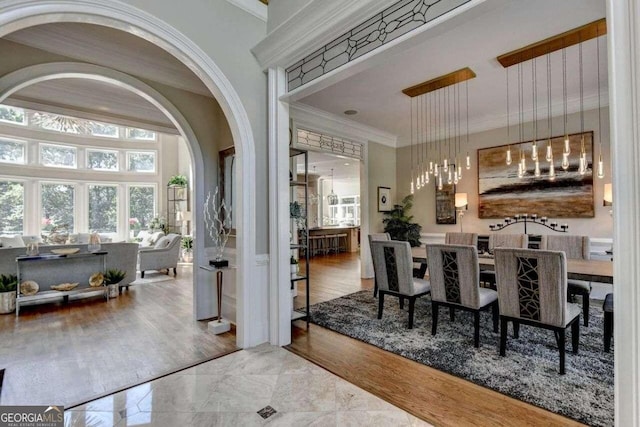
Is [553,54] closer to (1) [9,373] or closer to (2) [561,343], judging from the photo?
(2) [561,343]

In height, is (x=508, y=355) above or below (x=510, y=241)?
below

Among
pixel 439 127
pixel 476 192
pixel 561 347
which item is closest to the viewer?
pixel 561 347

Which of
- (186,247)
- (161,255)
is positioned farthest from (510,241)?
(186,247)

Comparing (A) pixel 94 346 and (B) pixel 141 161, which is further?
(B) pixel 141 161

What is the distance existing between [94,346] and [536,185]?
6.47 metres

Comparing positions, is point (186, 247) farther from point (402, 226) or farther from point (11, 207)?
point (402, 226)

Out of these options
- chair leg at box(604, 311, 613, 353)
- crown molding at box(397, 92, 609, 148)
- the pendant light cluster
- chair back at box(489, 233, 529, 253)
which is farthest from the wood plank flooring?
crown molding at box(397, 92, 609, 148)

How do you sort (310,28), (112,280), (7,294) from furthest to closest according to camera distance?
1. (112,280)
2. (7,294)
3. (310,28)

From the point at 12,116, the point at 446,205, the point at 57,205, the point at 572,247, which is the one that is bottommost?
the point at 572,247

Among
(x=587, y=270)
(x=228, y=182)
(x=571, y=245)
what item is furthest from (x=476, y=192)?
(x=228, y=182)

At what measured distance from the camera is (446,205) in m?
6.25

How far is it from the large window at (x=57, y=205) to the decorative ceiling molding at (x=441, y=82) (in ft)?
33.4

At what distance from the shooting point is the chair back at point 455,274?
115 inches

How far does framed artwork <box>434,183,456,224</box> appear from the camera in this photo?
616 cm
